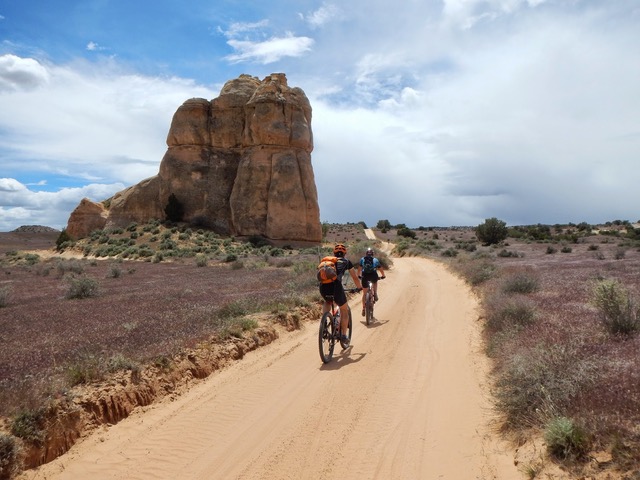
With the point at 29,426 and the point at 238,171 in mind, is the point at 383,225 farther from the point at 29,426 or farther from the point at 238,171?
the point at 29,426

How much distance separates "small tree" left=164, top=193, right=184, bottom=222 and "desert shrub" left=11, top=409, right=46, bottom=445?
47.7 meters

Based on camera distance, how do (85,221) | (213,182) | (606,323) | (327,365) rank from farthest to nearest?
(85,221) → (213,182) → (327,365) → (606,323)

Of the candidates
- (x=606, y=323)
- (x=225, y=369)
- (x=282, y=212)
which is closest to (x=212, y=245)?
(x=282, y=212)

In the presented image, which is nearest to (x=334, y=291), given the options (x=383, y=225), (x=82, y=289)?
(x=82, y=289)

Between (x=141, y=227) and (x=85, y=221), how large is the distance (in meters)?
10.1

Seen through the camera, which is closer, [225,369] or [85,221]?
[225,369]

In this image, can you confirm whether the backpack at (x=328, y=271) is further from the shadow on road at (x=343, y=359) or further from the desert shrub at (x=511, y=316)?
the desert shrub at (x=511, y=316)

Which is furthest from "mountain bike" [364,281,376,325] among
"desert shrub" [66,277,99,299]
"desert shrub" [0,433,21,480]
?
"desert shrub" [66,277,99,299]

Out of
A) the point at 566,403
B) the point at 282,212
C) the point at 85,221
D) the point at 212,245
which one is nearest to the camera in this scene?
the point at 566,403

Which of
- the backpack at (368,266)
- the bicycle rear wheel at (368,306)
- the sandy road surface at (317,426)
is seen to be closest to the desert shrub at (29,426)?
the sandy road surface at (317,426)

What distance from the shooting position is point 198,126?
52469 millimetres

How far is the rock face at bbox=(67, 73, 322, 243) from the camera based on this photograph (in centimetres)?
4906

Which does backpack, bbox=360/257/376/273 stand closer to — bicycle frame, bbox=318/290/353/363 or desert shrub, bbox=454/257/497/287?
bicycle frame, bbox=318/290/353/363

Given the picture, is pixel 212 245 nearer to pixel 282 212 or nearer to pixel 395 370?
pixel 282 212
